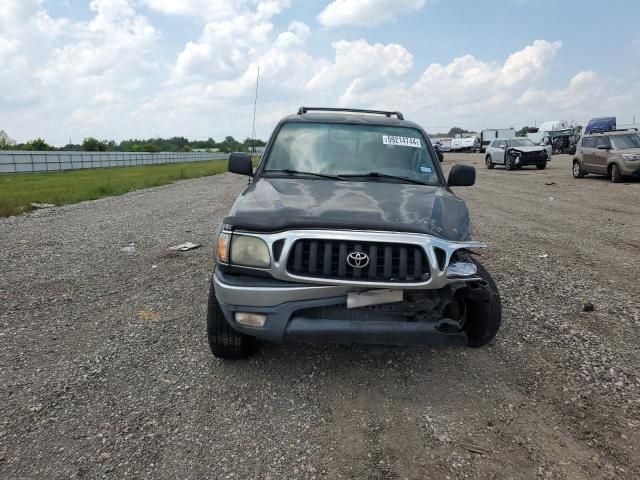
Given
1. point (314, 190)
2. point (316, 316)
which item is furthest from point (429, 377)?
point (314, 190)

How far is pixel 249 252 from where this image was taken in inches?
120

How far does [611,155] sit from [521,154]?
26.6 ft

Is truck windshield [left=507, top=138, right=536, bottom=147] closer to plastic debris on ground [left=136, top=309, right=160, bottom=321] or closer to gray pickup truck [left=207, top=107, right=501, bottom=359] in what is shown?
gray pickup truck [left=207, top=107, right=501, bottom=359]

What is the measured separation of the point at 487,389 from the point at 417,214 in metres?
1.23

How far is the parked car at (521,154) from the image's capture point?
24.5 meters

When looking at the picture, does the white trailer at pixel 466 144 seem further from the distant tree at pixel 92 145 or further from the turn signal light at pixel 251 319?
the turn signal light at pixel 251 319

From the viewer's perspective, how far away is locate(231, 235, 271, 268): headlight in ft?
9.87

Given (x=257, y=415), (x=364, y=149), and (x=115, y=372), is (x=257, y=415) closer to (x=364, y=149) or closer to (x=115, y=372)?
(x=115, y=372)

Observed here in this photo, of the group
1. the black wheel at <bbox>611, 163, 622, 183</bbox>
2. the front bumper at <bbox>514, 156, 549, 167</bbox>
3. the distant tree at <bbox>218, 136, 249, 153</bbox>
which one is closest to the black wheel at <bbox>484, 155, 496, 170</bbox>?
the front bumper at <bbox>514, 156, 549, 167</bbox>

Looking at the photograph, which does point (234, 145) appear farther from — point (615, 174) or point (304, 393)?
point (304, 393)

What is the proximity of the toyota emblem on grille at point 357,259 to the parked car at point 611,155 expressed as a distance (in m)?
16.2

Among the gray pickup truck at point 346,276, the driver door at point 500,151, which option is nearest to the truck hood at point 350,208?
the gray pickup truck at point 346,276

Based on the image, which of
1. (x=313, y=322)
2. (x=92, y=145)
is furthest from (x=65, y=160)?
(x=313, y=322)

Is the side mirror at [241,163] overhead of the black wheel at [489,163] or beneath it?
overhead
